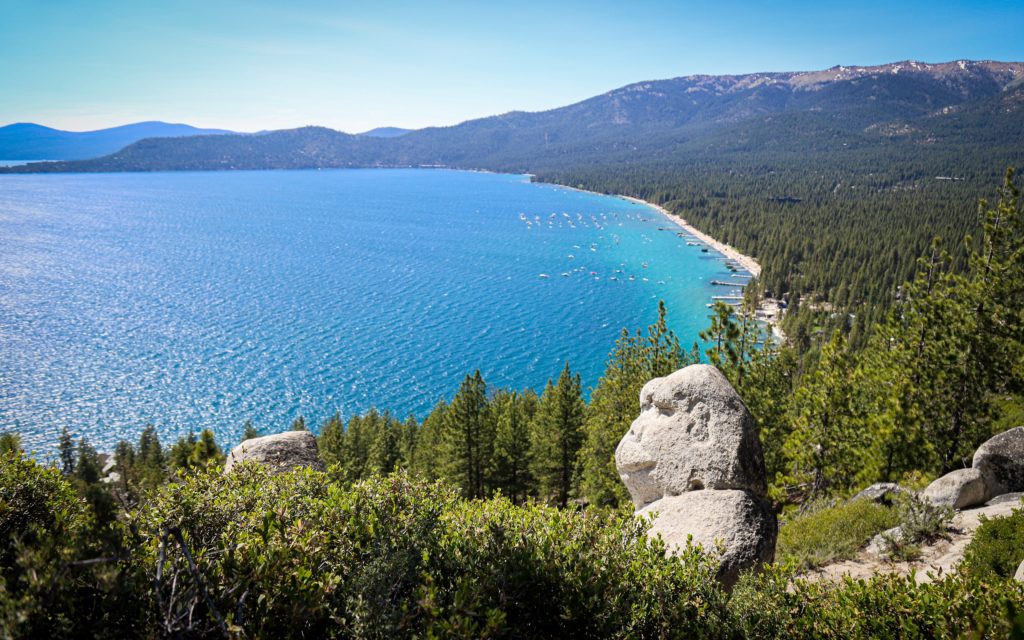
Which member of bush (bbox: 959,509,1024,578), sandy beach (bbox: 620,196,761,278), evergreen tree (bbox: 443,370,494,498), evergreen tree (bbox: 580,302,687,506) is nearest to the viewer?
bush (bbox: 959,509,1024,578)

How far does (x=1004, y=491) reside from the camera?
18016 millimetres

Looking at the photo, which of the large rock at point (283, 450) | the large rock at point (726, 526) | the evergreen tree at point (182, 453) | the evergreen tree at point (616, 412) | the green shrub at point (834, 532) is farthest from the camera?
the evergreen tree at point (182, 453)

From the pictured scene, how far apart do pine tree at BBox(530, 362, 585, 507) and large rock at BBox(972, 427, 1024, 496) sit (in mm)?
24616

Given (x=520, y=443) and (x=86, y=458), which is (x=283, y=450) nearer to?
(x=520, y=443)

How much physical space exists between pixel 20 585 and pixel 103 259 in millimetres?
164255

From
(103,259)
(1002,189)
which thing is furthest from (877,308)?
(103,259)

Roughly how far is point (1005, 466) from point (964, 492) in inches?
79.6

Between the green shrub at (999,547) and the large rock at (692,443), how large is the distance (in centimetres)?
490

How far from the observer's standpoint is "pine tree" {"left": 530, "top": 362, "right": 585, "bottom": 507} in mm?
40656

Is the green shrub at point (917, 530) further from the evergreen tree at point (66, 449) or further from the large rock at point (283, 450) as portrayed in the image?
the evergreen tree at point (66, 449)

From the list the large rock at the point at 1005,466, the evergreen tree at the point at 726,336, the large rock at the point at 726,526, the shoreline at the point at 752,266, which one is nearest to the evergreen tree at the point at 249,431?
the evergreen tree at the point at 726,336

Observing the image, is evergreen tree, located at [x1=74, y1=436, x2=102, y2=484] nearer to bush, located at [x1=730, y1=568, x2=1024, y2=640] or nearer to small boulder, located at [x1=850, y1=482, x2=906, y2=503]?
bush, located at [x1=730, y1=568, x2=1024, y2=640]

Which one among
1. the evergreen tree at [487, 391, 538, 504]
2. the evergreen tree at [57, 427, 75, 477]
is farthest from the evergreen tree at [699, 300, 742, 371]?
the evergreen tree at [57, 427, 75, 477]

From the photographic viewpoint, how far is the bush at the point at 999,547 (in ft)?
39.2
